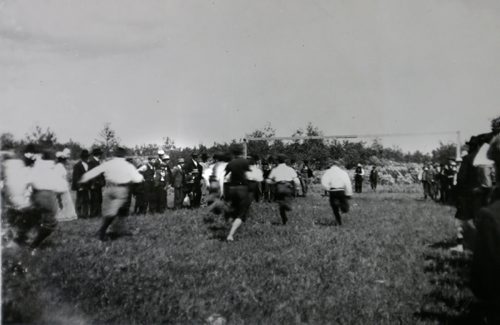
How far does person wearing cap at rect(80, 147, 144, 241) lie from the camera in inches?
317

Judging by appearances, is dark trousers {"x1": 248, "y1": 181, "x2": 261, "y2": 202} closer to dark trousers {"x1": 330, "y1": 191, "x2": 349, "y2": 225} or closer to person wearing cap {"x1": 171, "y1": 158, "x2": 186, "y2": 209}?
dark trousers {"x1": 330, "y1": 191, "x2": 349, "y2": 225}

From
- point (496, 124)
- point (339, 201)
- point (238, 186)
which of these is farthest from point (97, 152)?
point (496, 124)

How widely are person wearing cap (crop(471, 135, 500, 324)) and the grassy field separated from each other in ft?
1.98

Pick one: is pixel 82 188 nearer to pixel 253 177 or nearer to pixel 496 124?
pixel 253 177

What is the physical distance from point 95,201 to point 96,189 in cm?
36

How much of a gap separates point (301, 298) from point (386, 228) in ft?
19.4

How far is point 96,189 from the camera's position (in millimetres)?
11977

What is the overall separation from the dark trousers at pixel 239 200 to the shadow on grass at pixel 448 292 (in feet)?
11.3

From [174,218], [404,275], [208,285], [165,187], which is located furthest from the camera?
[165,187]

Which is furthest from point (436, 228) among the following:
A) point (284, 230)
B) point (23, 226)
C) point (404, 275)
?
point (23, 226)

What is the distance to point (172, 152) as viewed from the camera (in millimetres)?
24891

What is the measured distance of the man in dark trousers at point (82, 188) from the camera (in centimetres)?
1184

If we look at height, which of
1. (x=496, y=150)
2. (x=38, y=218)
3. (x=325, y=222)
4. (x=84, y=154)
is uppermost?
(x=84, y=154)

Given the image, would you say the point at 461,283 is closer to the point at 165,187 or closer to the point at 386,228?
the point at 386,228
